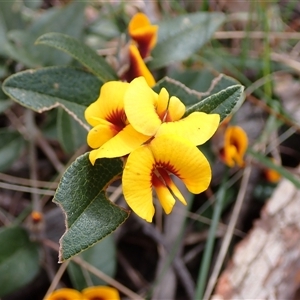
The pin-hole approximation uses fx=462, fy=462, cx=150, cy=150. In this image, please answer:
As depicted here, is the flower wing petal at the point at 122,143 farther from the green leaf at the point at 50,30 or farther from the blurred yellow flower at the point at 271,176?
the blurred yellow flower at the point at 271,176

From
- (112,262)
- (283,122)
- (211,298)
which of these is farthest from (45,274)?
(283,122)

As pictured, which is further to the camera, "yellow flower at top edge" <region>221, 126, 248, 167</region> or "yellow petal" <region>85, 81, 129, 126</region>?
"yellow flower at top edge" <region>221, 126, 248, 167</region>

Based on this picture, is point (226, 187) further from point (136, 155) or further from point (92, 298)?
point (136, 155)

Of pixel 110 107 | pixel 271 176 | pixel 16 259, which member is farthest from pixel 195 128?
pixel 271 176

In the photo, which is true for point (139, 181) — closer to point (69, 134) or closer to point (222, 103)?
point (222, 103)

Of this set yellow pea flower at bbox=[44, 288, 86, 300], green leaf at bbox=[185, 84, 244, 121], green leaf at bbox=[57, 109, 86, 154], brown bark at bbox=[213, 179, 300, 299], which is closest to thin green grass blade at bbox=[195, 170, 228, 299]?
brown bark at bbox=[213, 179, 300, 299]

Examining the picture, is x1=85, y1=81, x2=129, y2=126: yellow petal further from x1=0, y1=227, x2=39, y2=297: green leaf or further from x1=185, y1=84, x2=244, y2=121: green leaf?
x1=0, y1=227, x2=39, y2=297: green leaf
